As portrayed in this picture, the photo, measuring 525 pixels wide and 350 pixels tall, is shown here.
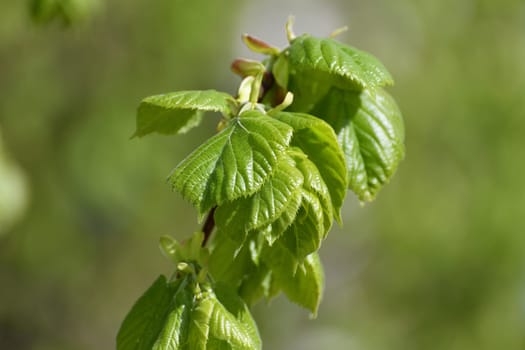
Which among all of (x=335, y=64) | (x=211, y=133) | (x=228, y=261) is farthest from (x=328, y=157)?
(x=211, y=133)

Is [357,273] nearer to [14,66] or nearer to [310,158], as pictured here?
[14,66]

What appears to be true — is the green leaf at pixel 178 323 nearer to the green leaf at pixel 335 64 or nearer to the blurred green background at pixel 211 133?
the green leaf at pixel 335 64

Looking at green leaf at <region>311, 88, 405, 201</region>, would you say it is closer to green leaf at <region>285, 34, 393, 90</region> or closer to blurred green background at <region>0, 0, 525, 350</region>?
green leaf at <region>285, 34, 393, 90</region>

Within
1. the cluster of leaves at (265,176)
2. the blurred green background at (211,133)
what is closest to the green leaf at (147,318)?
the cluster of leaves at (265,176)

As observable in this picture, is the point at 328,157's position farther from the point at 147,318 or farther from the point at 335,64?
the point at 147,318

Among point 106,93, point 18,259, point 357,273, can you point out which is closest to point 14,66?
point 106,93
